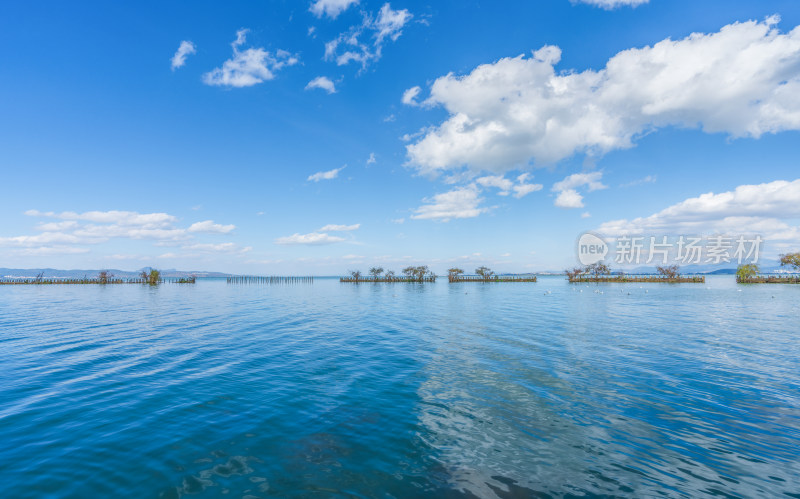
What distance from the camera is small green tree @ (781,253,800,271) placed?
112100mm

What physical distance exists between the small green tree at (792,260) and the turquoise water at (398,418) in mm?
147640

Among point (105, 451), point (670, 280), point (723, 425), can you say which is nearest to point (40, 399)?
point (105, 451)

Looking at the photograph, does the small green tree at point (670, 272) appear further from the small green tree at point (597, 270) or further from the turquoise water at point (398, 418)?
the turquoise water at point (398, 418)

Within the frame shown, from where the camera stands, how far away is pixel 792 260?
113m

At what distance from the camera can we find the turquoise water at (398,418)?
6.94 m

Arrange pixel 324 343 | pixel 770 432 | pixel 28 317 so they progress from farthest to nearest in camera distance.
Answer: pixel 28 317 < pixel 324 343 < pixel 770 432

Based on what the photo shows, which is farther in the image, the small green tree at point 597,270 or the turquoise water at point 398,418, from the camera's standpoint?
the small green tree at point 597,270

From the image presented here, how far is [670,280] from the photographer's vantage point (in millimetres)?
138125

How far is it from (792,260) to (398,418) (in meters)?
176

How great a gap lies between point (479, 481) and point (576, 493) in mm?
1986

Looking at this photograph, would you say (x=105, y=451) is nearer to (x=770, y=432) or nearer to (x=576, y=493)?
(x=576, y=493)

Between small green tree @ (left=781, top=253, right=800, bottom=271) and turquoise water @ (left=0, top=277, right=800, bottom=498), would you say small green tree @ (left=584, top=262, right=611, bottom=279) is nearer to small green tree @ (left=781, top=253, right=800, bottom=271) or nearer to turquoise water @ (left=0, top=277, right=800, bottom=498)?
small green tree @ (left=781, top=253, right=800, bottom=271)

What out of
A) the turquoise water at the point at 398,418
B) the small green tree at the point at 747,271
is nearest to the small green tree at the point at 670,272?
the small green tree at the point at 747,271

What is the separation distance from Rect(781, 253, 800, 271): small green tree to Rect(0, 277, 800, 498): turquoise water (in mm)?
147640
